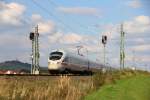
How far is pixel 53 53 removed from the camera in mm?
61594

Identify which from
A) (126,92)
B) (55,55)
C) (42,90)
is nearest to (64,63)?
(55,55)

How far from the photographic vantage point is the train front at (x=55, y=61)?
194 ft

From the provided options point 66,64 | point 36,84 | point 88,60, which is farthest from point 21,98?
point 88,60

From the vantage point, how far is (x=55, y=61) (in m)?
59.5

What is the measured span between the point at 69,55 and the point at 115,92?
42544 millimetres

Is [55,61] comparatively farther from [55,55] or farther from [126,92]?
[126,92]

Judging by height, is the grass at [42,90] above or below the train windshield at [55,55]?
below

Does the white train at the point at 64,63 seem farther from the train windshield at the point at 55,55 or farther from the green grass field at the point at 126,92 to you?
the green grass field at the point at 126,92

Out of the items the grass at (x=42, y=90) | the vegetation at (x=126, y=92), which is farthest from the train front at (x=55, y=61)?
the vegetation at (x=126, y=92)

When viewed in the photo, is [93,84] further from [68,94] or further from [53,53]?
[53,53]

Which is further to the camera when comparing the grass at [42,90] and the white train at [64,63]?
the white train at [64,63]

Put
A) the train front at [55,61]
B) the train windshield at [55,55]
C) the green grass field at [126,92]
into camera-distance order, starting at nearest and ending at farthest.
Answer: the green grass field at [126,92]
the train front at [55,61]
the train windshield at [55,55]

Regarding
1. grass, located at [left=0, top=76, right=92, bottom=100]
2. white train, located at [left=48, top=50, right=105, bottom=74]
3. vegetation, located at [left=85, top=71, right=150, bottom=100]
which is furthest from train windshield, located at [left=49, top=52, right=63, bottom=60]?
vegetation, located at [left=85, top=71, right=150, bottom=100]

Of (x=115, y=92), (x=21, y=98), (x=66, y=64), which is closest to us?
(x=115, y=92)
